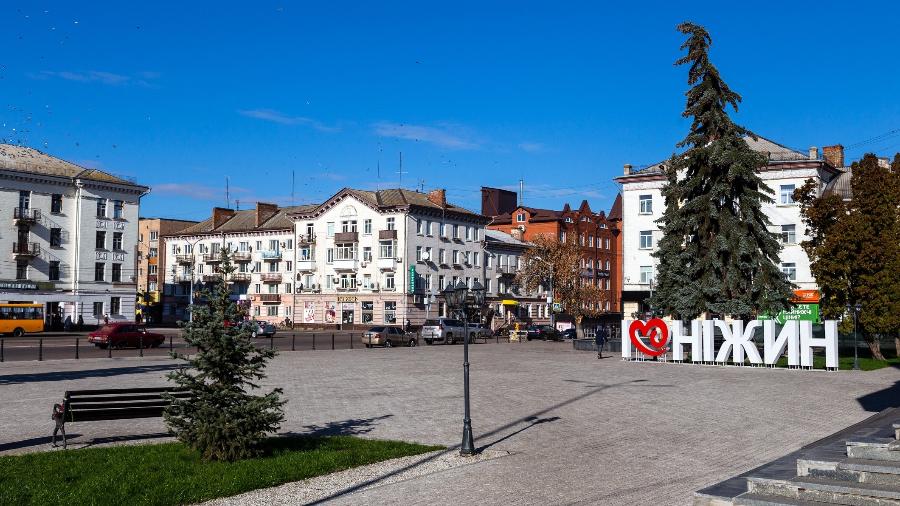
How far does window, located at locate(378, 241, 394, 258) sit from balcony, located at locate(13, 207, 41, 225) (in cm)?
3085

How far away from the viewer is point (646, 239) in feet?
200

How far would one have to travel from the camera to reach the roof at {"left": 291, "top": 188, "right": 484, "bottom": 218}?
8069 centimetres

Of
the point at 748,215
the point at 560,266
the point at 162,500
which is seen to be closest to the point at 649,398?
the point at 162,500

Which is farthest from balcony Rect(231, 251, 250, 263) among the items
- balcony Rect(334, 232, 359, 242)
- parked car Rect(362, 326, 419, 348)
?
parked car Rect(362, 326, 419, 348)

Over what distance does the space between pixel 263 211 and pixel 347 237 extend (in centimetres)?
1823

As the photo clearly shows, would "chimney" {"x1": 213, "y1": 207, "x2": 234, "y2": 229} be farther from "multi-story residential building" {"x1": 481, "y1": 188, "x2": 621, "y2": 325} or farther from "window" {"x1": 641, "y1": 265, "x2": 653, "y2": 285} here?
"window" {"x1": 641, "y1": 265, "x2": 653, "y2": 285}

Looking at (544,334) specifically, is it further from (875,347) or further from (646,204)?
(875,347)

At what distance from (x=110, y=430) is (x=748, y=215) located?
1229 inches

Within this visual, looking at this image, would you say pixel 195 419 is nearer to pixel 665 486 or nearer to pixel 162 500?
pixel 162 500

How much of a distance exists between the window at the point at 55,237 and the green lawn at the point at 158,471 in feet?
207

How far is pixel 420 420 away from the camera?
17.4 meters

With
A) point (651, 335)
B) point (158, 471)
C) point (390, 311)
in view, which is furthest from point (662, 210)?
point (158, 471)

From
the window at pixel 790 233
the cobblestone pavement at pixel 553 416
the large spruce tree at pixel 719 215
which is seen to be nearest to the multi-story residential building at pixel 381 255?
the window at pixel 790 233

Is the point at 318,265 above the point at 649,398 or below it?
above
